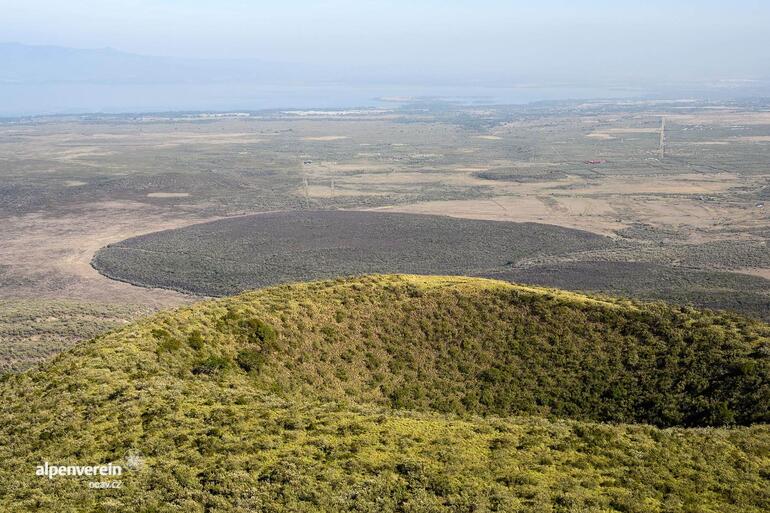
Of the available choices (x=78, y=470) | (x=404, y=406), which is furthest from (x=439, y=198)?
(x=78, y=470)

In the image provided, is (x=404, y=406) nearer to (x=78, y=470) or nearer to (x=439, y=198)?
(x=78, y=470)

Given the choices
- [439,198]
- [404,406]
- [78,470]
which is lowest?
[439,198]

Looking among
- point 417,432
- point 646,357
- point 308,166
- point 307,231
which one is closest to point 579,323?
point 646,357

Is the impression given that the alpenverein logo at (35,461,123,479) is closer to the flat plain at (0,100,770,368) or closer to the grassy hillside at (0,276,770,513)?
the grassy hillside at (0,276,770,513)

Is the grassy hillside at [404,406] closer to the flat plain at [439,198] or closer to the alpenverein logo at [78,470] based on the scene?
the alpenverein logo at [78,470]

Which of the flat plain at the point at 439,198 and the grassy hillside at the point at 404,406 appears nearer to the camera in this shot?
the grassy hillside at the point at 404,406

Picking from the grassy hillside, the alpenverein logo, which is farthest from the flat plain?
the alpenverein logo

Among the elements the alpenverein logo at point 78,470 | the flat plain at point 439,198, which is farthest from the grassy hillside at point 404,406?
the flat plain at point 439,198

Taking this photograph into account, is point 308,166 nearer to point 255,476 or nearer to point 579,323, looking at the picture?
point 579,323

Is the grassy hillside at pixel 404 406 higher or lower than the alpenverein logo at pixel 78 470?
lower
